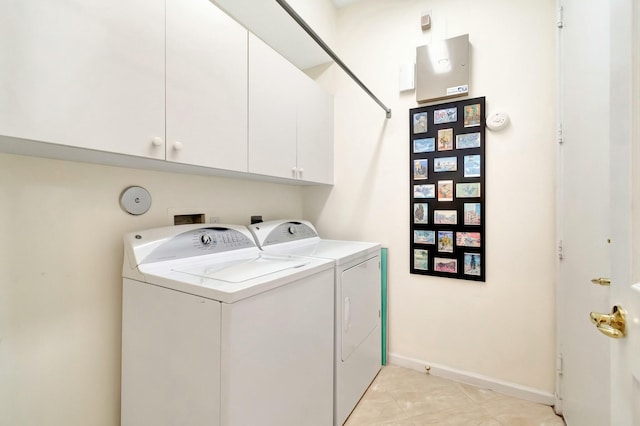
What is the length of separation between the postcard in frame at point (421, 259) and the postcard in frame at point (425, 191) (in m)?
0.43

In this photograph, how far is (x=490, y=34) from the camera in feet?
6.14

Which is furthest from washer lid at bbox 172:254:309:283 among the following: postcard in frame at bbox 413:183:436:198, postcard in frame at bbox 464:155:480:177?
postcard in frame at bbox 464:155:480:177

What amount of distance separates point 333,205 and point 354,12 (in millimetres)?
1721

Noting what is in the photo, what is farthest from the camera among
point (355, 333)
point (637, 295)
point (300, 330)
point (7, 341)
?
point (355, 333)

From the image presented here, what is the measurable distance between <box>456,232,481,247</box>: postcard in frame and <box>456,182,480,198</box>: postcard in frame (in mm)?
272

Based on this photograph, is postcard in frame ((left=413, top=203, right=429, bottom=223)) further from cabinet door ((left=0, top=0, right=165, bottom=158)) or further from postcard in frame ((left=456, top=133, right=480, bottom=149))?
cabinet door ((left=0, top=0, right=165, bottom=158))

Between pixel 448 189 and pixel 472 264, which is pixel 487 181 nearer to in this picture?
pixel 448 189

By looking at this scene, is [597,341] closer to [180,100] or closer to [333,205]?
[333,205]

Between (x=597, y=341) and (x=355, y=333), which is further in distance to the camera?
(x=355, y=333)

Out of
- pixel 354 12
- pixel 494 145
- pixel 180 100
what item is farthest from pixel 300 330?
pixel 354 12

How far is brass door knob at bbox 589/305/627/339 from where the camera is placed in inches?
25.1

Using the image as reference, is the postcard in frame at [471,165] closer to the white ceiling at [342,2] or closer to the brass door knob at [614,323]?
the brass door knob at [614,323]

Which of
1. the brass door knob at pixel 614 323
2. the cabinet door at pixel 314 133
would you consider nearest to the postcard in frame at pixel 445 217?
the cabinet door at pixel 314 133

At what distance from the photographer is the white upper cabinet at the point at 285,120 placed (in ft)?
5.20
